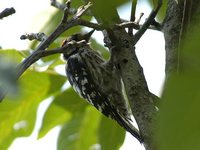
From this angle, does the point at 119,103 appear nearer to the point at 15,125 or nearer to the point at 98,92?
the point at 98,92

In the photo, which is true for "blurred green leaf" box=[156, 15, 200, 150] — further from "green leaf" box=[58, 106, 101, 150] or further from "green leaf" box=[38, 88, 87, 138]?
"green leaf" box=[38, 88, 87, 138]

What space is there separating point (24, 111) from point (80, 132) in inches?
15.8

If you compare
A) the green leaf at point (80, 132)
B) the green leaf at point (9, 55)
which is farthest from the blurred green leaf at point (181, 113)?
the green leaf at point (80, 132)

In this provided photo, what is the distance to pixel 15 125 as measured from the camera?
2.69 meters

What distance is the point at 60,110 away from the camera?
2.75 m

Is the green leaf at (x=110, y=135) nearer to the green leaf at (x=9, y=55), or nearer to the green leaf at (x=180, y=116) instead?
the green leaf at (x=9, y=55)

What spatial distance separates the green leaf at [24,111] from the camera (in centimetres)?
262

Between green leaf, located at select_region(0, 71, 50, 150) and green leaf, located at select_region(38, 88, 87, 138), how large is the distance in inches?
4.0

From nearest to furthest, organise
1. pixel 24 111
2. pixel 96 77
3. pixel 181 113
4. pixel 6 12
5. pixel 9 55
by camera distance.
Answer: pixel 181 113
pixel 9 55
pixel 6 12
pixel 24 111
pixel 96 77

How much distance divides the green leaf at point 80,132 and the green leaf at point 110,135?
102 mm

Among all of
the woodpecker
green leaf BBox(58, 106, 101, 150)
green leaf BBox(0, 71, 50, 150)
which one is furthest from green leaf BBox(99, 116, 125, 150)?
the woodpecker

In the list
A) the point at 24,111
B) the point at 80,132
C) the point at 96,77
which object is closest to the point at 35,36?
the point at 24,111

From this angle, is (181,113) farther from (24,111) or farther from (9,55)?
(24,111)

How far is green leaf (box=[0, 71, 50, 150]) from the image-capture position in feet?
8.59
